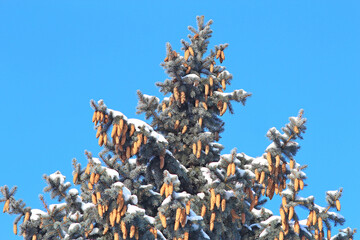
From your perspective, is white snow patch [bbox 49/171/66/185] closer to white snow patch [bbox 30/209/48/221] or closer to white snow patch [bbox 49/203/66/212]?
white snow patch [bbox 49/203/66/212]

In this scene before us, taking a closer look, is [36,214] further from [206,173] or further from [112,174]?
[206,173]

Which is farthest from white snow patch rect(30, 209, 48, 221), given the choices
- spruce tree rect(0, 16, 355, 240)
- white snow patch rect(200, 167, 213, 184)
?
white snow patch rect(200, 167, 213, 184)

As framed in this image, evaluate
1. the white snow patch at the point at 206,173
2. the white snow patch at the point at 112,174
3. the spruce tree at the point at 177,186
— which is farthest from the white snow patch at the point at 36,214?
the white snow patch at the point at 206,173

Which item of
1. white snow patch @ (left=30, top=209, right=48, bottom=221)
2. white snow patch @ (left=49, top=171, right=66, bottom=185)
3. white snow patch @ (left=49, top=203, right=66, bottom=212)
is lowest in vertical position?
white snow patch @ (left=30, top=209, right=48, bottom=221)

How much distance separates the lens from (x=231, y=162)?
1240 centimetres

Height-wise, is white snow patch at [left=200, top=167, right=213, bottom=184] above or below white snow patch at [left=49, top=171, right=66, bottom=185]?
above

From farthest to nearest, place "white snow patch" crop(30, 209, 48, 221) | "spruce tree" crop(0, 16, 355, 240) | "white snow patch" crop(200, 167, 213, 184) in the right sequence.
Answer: "white snow patch" crop(200, 167, 213, 184)
"white snow patch" crop(30, 209, 48, 221)
"spruce tree" crop(0, 16, 355, 240)

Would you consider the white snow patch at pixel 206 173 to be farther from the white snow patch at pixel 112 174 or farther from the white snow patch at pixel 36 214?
the white snow patch at pixel 36 214

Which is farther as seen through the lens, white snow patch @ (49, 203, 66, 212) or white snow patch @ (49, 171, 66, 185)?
white snow patch @ (49, 171, 66, 185)

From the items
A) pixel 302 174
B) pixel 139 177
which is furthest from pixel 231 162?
pixel 139 177

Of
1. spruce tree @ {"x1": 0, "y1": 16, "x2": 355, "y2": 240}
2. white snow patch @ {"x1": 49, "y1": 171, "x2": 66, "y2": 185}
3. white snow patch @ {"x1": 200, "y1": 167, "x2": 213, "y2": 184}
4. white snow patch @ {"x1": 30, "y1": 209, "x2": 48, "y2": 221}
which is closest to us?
spruce tree @ {"x1": 0, "y1": 16, "x2": 355, "y2": 240}

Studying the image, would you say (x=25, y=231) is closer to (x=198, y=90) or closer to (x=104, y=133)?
(x=104, y=133)

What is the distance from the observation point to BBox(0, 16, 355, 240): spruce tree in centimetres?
1233

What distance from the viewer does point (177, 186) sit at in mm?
11828
